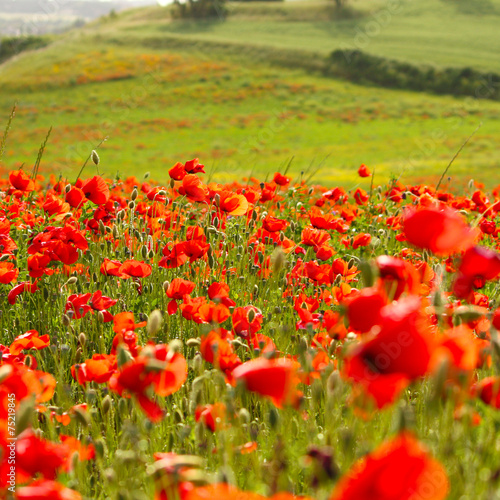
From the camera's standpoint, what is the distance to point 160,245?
127 inches

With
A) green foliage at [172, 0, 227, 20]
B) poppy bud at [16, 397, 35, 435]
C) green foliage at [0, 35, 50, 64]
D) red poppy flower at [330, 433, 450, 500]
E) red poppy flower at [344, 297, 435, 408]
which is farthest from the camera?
green foliage at [172, 0, 227, 20]

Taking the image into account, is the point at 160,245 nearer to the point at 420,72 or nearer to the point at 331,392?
the point at 331,392

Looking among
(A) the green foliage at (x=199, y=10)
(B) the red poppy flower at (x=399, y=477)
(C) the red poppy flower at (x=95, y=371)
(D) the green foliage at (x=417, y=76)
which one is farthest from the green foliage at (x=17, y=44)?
(B) the red poppy flower at (x=399, y=477)

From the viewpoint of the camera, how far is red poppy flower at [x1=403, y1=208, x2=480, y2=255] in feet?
4.17

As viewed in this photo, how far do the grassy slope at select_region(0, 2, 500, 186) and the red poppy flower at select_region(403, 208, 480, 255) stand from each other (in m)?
14.2

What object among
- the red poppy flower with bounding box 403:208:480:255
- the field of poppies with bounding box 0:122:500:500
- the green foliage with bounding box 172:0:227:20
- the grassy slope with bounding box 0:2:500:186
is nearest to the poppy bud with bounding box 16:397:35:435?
the field of poppies with bounding box 0:122:500:500

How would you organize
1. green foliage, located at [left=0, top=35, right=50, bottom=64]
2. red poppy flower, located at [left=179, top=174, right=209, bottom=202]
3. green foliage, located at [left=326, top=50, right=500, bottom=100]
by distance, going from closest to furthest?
red poppy flower, located at [left=179, top=174, right=209, bottom=202]
green foliage, located at [left=326, top=50, right=500, bottom=100]
green foliage, located at [left=0, top=35, right=50, bottom=64]

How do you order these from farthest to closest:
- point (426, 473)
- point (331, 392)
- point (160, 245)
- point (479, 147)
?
point (479, 147) → point (160, 245) → point (331, 392) → point (426, 473)

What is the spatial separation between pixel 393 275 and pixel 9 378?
0.94 m

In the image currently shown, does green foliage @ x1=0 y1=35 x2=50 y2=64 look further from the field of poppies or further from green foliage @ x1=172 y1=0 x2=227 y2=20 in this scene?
the field of poppies

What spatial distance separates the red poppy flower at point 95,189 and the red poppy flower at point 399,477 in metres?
2.40

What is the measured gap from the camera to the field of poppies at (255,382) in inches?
41.1

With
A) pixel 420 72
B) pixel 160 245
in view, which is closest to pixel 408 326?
pixel 160 245

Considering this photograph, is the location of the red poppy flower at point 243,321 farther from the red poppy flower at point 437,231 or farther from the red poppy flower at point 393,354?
the red poppy flower at point 393,354
